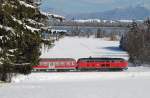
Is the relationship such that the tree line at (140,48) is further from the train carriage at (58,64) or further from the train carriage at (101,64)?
the train carriage at (58,64)

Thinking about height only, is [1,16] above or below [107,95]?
above

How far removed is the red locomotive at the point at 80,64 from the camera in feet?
251

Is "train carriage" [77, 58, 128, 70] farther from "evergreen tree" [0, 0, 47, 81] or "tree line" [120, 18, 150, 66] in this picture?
"evergreen tree" [0, 0, 47, 81]

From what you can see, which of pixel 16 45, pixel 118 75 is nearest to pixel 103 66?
pixel 118 75

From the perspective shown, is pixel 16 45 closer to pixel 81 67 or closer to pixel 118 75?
pixel 118 75

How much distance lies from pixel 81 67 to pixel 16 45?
42494 mm

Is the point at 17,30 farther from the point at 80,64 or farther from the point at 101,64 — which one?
the point at 101,64

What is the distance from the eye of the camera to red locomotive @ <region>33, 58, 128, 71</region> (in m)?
76.6

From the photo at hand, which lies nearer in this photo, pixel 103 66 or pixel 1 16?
pixel 1 16

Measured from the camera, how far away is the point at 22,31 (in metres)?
34.0

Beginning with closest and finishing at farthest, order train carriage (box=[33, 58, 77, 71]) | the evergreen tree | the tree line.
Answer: the evergreen tree < train carriage (box=[33, 58, 77, 71]) < the tree line

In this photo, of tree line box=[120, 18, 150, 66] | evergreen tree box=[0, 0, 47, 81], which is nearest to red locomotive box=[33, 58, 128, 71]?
tree line box=[120, 18, 150, 66]

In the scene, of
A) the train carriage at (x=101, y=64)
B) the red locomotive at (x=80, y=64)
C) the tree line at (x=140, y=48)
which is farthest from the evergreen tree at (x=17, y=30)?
the tree line at (x=140, y=48)

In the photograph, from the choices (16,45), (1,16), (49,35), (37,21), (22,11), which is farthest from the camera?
(49,35)
